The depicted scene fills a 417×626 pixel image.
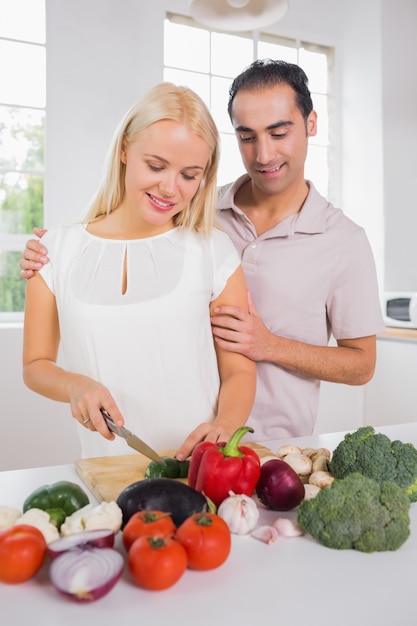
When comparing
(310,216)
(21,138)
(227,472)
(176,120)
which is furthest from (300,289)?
(21,138)

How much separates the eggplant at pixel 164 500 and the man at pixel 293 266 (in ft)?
2.87

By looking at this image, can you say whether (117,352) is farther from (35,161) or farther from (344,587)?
(35,161)

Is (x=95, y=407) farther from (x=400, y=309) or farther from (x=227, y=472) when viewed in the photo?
(x=400, y=309)

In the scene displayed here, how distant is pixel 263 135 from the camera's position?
1.74m

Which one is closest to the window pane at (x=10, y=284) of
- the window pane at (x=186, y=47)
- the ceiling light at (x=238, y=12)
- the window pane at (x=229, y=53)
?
the window pane at (x=186, y=47)

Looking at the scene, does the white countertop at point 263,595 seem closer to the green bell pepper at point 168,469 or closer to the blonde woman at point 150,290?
the green bell pepper at point 168,469

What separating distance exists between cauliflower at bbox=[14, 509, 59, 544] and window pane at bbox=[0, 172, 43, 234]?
9.61 ft

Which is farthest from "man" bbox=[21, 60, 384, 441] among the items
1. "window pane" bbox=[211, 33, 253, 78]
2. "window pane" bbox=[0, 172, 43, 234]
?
"window pane" bbox=[211, 33, 253, 78]

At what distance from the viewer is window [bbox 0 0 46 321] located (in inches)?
138

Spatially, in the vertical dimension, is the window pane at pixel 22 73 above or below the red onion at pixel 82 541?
above

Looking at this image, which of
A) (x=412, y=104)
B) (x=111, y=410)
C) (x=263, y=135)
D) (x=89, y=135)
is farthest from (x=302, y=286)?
(x=412, y=104)

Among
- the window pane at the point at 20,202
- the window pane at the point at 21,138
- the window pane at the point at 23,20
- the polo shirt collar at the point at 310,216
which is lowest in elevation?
the polo shirt collar at the point at 310,216

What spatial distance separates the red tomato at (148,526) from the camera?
0.80 metres

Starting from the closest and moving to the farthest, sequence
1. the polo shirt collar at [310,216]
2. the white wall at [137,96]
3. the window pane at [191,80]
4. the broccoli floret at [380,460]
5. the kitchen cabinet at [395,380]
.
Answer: the broccoli floret at [380,460] → the polo shirt collar at [310,216] → the white wall at [137,96] → the kitchen cabinet at [395,380] → the window pane at [191,80]
